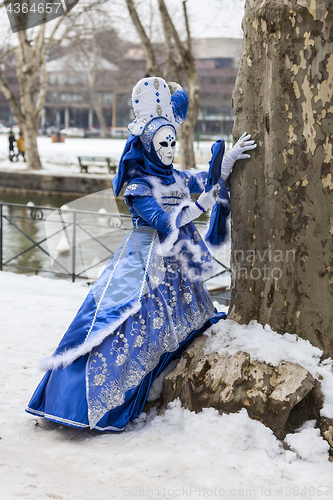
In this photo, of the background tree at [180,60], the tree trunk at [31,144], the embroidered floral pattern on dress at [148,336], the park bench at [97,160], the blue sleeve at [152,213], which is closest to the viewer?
the embroidered floral pattern on dress at [148,336]

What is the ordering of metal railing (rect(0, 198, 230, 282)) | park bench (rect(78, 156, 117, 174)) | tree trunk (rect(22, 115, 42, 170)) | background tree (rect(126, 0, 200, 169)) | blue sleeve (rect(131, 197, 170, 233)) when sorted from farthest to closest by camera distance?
tree trunk (rect(22, 115, 42, 170)), park bench (rect(78, 156, 117, 174)), background tree (rect(126, 0, 200, 169)), metal railing (rect(0, 198, 230, 282)), blue sleeve (rect(131, 197, 170, 233))

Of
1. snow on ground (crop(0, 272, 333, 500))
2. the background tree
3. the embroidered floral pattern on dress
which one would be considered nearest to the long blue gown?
the embroidered floral pattern on dress

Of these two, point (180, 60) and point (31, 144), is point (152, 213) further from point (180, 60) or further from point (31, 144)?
point (31, 144)

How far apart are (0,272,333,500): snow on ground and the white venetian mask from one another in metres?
0.86

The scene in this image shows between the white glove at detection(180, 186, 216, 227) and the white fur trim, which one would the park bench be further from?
the white fur trim

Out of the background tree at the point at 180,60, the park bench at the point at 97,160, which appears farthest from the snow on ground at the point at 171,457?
the park bench at the point at 97,160

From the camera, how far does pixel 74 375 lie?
2250 millimetres

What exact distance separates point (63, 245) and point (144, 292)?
5206 millimetres

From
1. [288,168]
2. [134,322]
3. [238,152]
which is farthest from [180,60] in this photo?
[134,322]

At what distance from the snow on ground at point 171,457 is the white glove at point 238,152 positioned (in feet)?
2.48

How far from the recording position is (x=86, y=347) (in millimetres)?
2213

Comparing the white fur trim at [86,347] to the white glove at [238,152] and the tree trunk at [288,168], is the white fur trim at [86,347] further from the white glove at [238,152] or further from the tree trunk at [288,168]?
the white glove at [238,152]

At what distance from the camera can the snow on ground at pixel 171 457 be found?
1.74 meters

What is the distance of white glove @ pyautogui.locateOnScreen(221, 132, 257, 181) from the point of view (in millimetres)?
2258
